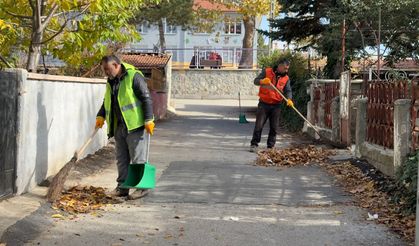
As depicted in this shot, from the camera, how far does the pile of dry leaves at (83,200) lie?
243 inches

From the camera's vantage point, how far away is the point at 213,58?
123 ft

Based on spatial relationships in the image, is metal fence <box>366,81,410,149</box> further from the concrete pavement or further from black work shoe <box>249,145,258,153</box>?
black work shoe <box>249,145,258,153</box>

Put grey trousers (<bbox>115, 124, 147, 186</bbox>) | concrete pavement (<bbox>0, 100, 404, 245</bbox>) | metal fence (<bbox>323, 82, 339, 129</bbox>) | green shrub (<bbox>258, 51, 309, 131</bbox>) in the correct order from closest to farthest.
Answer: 1. concrete pavement (<bbox>0, 100, 404, 245</bbox>)
2. grey trousers (<bbox>115, 124, 147, 186</bbox>)
3. metal fence (<bbox>323, 82, 339, 129</bbox>)
4. green shrub (<bbox>258, 51, 309, 131</bbox>)

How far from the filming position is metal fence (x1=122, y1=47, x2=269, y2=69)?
123 feet

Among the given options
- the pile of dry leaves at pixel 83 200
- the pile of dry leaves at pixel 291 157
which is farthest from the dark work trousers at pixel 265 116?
the pile of dry leaves at pixel 83 200

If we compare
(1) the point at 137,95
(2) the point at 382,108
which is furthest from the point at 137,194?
(2) the point at 382,108

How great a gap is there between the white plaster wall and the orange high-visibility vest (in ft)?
10.9

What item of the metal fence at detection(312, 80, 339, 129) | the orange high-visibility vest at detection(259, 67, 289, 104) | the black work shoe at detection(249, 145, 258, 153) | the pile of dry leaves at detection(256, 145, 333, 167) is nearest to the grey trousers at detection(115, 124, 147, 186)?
the pile of dry leaves at detection(256, 145, 333, 167)

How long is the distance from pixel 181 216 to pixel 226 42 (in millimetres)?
52335

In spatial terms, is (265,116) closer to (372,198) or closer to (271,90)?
(271,90)

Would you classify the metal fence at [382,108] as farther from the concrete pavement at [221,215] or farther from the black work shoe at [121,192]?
the black work shoe at [121,192]

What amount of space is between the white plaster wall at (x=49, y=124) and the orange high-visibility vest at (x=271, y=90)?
333cm

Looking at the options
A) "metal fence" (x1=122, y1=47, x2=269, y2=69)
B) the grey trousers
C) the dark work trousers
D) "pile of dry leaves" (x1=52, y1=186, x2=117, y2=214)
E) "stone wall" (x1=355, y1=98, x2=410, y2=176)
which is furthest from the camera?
"metal fence" (x1=122, y1=47, x2=269, y2=69)

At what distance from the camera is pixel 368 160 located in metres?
8.97
